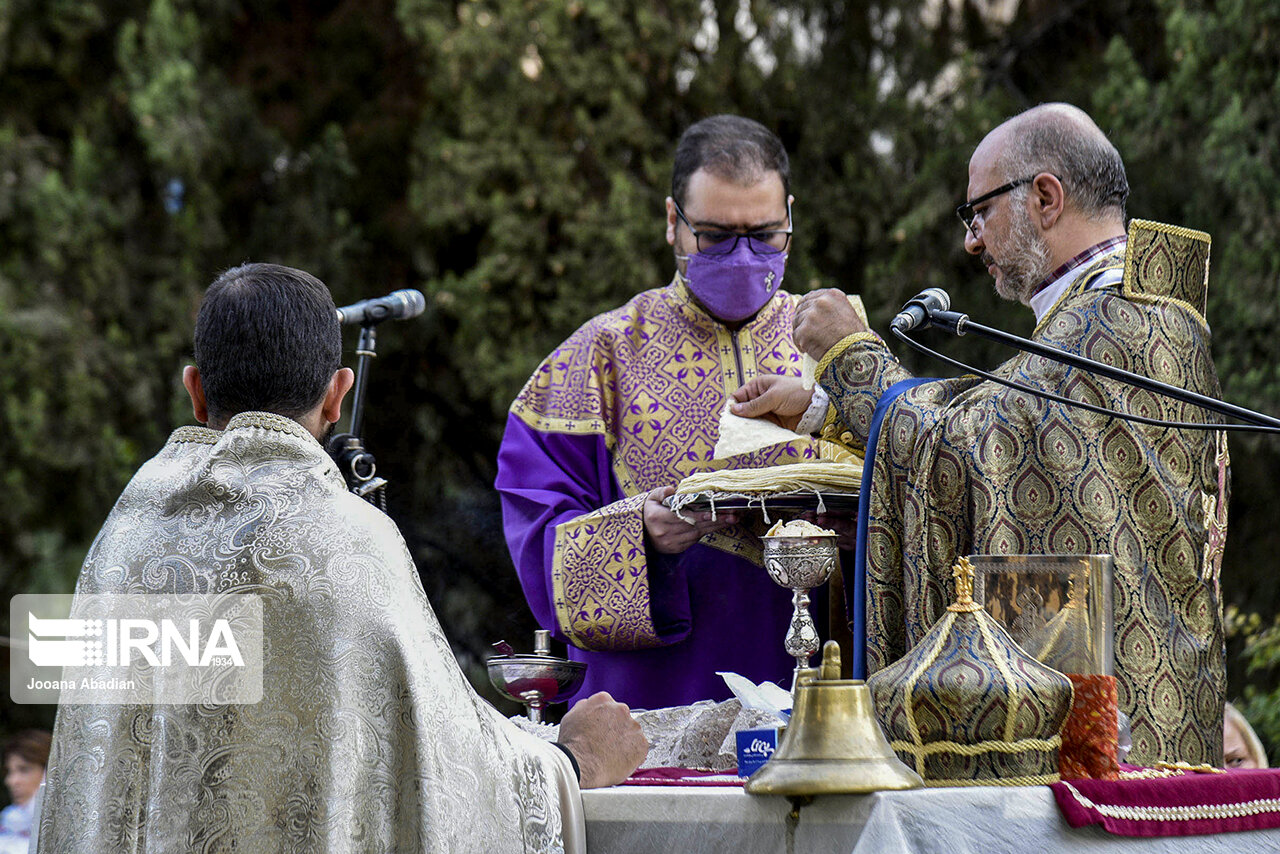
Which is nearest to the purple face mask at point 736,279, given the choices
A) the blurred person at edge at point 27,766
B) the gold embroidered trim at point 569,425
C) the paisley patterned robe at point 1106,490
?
the gold embroidered trim at point 569,425

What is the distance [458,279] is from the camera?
11.8m

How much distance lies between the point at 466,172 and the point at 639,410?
23.3 ft

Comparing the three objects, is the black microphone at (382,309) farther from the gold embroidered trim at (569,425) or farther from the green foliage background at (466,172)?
the green foliage background at (466,172)

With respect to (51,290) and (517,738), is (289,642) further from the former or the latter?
(51,290)

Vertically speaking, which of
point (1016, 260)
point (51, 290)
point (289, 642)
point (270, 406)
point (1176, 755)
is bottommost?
point (1176, 755)

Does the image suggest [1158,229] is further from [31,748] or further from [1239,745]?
[31,748]

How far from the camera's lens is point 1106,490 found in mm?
3025

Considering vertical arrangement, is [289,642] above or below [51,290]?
below

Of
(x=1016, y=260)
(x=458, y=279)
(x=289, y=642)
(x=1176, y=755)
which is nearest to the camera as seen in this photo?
Result: (x=289, y=642)

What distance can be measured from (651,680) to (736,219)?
122 centimetres

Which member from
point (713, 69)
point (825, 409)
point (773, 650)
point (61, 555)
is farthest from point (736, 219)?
point (61, 555)

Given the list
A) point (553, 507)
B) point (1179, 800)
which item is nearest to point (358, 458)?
point (553, 507)

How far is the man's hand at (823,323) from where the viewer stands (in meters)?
3.41

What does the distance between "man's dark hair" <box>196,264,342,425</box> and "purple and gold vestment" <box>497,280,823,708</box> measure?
3.88 ft
